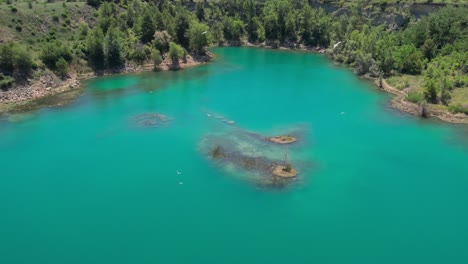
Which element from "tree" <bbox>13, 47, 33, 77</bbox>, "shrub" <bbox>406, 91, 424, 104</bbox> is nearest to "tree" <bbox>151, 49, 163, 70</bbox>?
"tree" <bbox>13, 47, 33, 77</bbox>

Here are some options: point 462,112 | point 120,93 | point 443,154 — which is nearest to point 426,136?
point 443,154

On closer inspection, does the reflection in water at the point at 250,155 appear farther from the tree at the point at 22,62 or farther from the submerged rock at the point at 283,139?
the tree at the point at 22,62

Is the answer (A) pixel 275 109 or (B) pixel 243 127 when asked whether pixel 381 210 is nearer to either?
(B) pixel 243 127

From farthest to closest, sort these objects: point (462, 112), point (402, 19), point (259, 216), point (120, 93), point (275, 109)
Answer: point (402, 19), point (120, 93), point (275, 109), point (462, 112), point (259, 216)

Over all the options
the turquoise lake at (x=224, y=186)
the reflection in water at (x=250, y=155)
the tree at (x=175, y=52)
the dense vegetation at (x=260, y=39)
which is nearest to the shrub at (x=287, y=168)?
the reflection in water at (x=250, y=155)

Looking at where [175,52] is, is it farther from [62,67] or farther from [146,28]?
[62,67]

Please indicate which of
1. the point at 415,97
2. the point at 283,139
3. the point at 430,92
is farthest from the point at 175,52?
the point at 430,92
